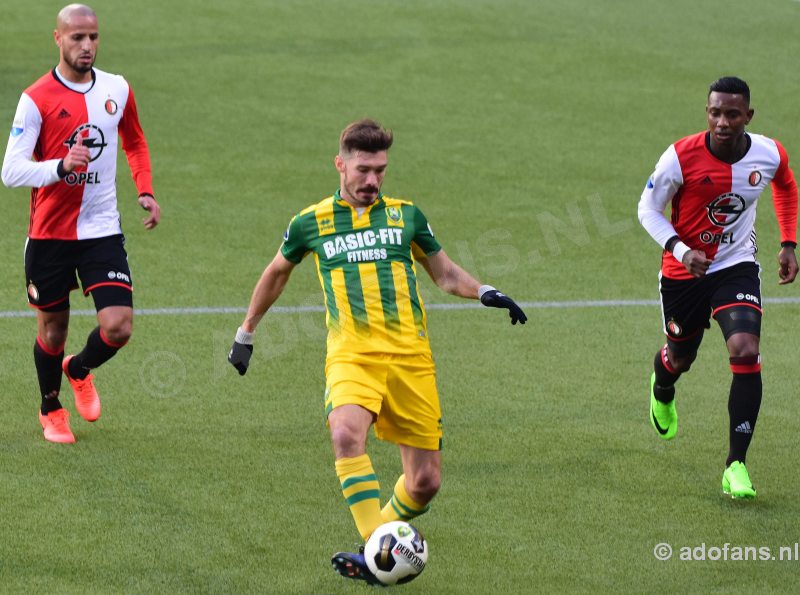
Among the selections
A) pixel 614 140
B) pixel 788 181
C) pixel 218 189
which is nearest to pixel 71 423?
pixel 788 181

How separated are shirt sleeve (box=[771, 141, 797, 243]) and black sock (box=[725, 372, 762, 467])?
2.99ft

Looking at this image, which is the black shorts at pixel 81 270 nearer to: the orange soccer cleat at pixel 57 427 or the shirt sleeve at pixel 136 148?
the shirt sleeve at pixel 136 148

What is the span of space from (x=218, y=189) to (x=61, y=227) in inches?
272

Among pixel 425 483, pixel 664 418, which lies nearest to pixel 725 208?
pixel 664 418

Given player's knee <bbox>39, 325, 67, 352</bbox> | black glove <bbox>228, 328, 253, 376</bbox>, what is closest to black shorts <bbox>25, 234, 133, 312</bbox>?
player's knee <bbox>39, 325, 67, 352</bbox>

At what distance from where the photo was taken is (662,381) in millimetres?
8219

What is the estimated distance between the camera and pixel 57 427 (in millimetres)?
8055

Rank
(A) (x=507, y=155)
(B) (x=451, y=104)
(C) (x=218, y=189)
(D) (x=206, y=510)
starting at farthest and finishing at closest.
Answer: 1. (B) (x=451, y=104)
2. (A) (x=507, y=155)
3. (C) (x=218, y=189)
4. (D) (x=206, y=510)

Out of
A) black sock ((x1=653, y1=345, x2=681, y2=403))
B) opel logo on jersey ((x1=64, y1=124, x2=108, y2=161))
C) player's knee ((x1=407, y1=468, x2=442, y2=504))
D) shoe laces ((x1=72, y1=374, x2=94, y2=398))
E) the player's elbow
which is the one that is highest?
opel logo on jersey ((x1=64, y1=124, x2=108, y2=161))

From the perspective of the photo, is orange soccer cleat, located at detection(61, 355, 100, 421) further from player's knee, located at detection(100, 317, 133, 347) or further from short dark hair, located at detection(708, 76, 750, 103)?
short dark hair, located at detection(708, 76, 750, 103)

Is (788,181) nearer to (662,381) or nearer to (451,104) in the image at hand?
(662,381)

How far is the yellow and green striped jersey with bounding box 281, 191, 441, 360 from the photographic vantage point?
6.29 m

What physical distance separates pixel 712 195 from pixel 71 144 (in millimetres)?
3534

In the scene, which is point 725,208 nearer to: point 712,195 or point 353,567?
point 712,195
